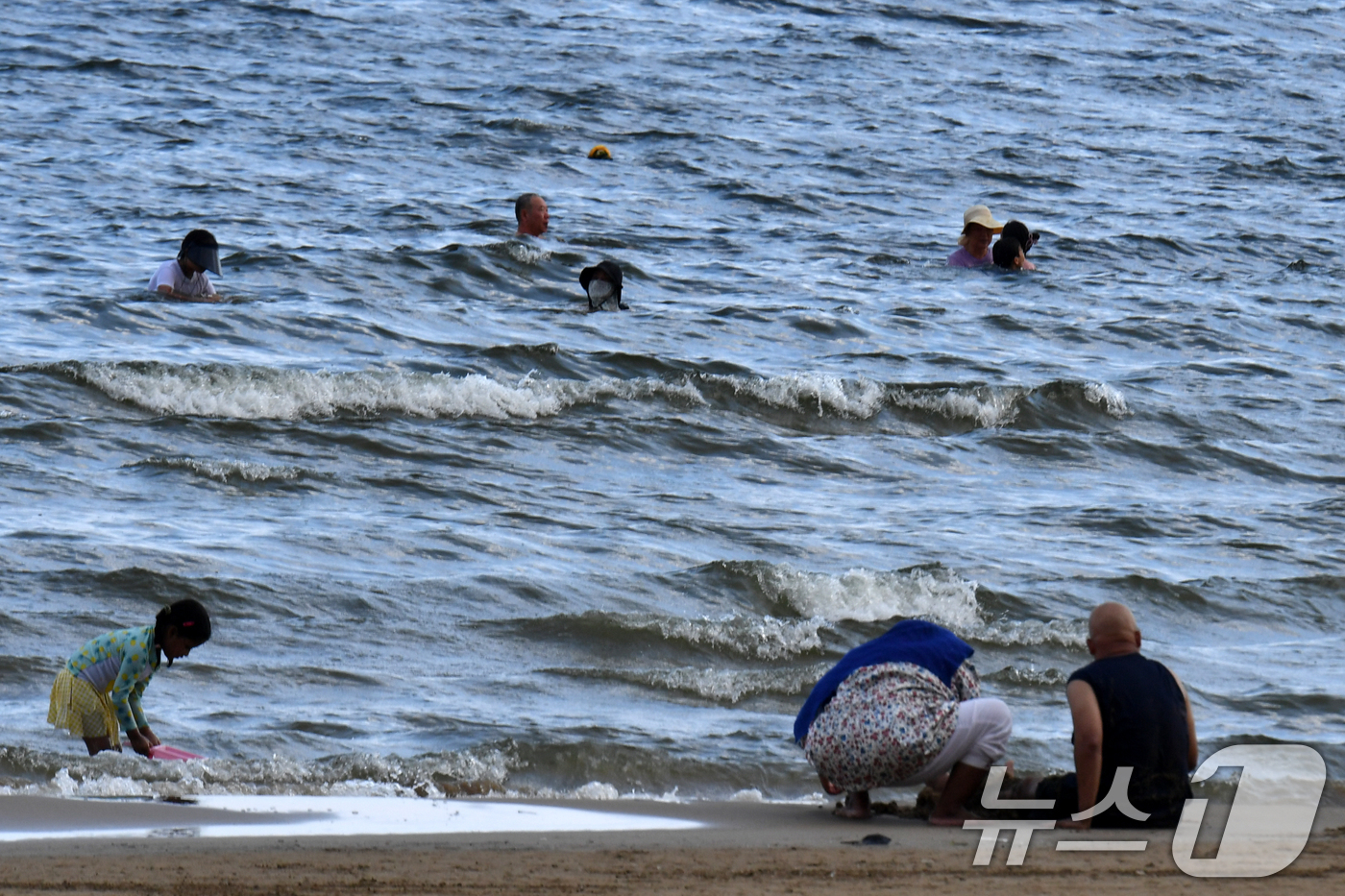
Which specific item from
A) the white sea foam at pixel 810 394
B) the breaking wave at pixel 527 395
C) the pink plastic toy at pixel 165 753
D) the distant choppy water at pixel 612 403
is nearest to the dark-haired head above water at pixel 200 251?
the distant choppy water at pixel 612 403

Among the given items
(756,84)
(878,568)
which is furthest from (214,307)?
(756,84)

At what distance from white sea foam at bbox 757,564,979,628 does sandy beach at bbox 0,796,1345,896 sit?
319 centimetres

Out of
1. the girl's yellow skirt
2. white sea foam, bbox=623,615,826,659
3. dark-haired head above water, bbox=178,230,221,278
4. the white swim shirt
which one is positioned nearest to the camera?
the girl's yellow skirt

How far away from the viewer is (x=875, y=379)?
14234 mm

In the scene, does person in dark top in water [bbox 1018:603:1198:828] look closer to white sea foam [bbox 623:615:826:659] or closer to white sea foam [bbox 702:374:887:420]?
white sea foam [bbox 623:615:826:659]

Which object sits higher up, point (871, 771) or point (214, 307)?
point (871, 771)

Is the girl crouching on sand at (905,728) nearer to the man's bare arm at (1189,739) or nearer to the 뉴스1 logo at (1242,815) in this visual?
the 뉴스1 logo at (1242,815)

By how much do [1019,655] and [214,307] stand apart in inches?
349

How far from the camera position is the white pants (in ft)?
19.1

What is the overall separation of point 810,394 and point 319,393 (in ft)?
12.4

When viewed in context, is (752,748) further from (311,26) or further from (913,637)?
(311,26)

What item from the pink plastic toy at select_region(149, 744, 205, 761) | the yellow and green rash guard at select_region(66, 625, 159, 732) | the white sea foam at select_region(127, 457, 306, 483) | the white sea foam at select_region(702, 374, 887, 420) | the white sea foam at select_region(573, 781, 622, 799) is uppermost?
the yellow and green rash guard at select_region(66, 625, 159, 732)

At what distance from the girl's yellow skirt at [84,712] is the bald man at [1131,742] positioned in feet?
11.4

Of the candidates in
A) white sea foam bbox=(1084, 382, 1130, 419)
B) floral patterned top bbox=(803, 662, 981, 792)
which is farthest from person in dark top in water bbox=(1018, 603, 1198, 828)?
white sea foam bbox=(1084, 382, 1130, 419)
